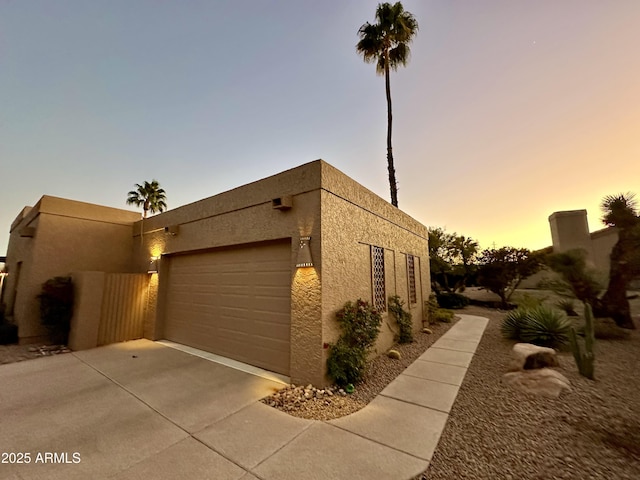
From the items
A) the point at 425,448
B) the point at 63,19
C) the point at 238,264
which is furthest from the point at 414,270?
the point at 63,19

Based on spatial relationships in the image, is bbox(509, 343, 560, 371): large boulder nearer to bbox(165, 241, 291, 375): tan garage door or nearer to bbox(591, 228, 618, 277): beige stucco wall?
bbox(165, 241, 291, 375): tan garage door

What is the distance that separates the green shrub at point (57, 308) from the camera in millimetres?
6664

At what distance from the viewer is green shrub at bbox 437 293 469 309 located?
46.3 feet

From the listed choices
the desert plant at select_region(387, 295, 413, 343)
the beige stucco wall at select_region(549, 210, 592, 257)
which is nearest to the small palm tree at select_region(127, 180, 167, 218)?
the desert plant at select_region(387, 295, 413, 343)

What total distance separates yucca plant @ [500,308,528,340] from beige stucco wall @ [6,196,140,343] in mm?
12803

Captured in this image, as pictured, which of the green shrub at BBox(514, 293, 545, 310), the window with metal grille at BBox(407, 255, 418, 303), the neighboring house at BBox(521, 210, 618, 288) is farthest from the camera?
the neighboring house at BBox(521, 210, 618, 288)

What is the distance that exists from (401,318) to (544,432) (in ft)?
13.2

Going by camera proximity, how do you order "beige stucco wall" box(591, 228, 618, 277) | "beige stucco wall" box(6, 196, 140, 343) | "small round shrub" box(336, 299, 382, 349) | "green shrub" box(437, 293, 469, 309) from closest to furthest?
1. "small round shrub" box(336, 299, 382, 349)
2. "beige stucco wall" box(6, 196, 140, 343)
3. "green shrub" box(437, 293, 469, 309)
4. "beige stucco wall" box(591, 228, 618, 277)

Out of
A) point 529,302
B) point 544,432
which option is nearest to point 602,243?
point 529,302

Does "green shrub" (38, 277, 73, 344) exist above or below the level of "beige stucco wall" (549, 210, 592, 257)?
below

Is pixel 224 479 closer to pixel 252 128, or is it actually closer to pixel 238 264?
pixel 238 264

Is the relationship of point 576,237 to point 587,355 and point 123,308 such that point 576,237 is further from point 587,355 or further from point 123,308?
point 123,308

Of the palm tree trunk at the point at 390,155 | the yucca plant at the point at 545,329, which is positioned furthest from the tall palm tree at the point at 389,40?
the yucca plant at the point at 545,329

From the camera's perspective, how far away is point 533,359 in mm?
4449
